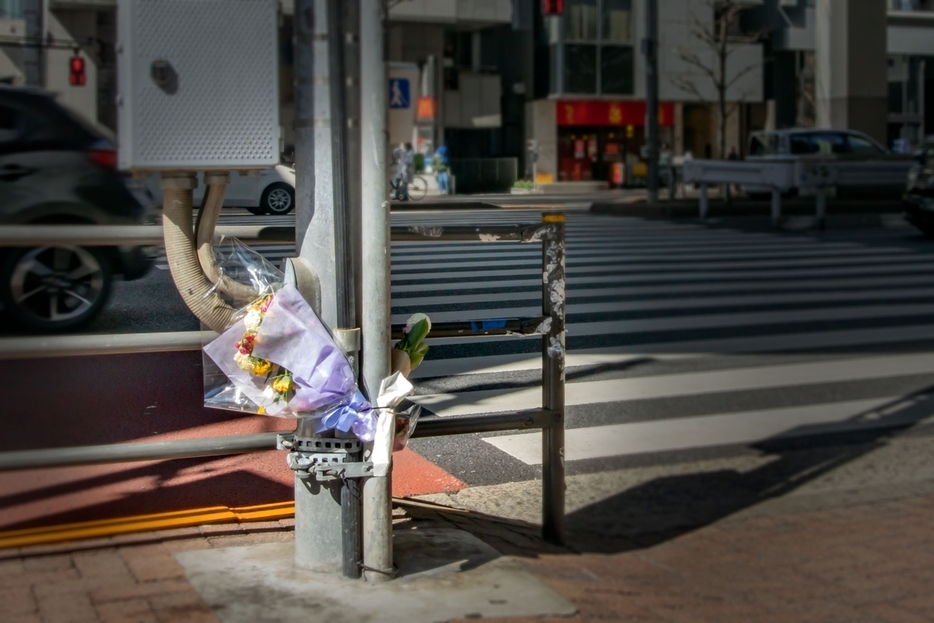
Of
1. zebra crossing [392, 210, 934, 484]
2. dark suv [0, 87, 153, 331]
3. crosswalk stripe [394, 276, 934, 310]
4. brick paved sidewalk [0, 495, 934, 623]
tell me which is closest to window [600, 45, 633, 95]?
zebra crossing [392, 210, 934, 484]

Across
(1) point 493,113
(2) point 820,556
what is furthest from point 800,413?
(1) point 493,113

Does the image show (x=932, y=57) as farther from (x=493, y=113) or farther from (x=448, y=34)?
(x=448, y=34)

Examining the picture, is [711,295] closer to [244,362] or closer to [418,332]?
[418,332]

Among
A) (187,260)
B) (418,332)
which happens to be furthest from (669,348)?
(187,260)

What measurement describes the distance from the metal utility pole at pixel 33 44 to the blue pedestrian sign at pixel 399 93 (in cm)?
149

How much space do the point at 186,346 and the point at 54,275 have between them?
2.20 meters

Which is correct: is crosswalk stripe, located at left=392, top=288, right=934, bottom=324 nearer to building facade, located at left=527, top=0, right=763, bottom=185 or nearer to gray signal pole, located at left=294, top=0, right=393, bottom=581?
gray signal pole, located at left=294, top=0, right=393, bottom=581

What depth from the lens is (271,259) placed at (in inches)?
162

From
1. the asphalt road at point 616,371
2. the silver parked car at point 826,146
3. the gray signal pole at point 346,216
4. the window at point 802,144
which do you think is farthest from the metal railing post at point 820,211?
the gray signal pole at point 346,216

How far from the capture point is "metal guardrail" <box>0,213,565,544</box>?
11.3 feet

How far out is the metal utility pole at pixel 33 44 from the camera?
4.36m

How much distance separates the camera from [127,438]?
18.4ft

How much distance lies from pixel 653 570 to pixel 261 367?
1647 millimetres

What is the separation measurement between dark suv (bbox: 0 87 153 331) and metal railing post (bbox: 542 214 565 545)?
72.9 inches
